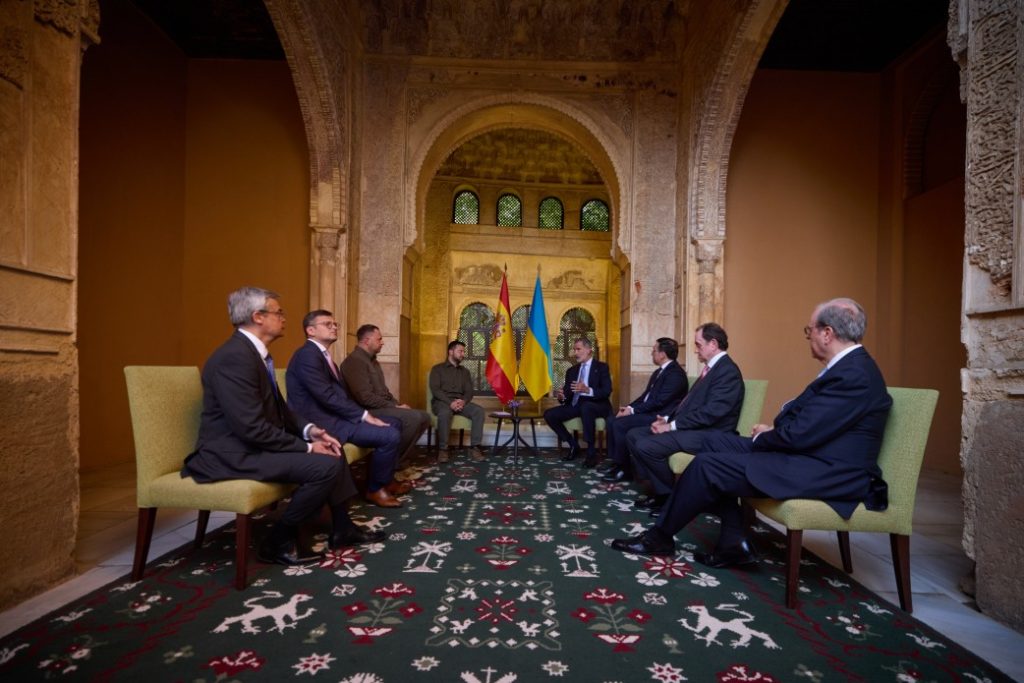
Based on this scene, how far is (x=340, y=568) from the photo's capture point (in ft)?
10.8

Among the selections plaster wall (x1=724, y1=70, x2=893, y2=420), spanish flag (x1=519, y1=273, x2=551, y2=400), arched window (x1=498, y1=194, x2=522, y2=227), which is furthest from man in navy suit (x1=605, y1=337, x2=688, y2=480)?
arched window (x1=498, y1=194, x2=522, y2=227)

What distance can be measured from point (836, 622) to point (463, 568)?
1.91 metres

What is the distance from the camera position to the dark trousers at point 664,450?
14.3ft

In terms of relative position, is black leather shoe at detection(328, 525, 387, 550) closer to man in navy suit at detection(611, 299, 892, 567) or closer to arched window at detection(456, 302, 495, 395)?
man in navy suit at detection(611, 299, 892, 567)

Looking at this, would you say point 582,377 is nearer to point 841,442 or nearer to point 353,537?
point 353,537

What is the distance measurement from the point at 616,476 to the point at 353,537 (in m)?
3.13

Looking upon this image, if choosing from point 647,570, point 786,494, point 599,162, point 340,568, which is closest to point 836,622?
point 786,494

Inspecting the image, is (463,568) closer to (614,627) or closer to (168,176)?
(614,627)

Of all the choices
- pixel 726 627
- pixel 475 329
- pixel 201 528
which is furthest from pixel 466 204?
pixel 726 627

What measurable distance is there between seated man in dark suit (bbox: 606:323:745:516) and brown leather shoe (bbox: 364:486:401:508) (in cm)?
204

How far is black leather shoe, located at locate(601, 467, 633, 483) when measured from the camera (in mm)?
5930

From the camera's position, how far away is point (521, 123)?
29.6 feet

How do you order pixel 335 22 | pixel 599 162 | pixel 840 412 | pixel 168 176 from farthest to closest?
pixel 599 162, pixel 168 176, pixel 335 22, pixel 840 412

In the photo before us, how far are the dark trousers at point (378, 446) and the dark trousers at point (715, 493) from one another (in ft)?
7.48
